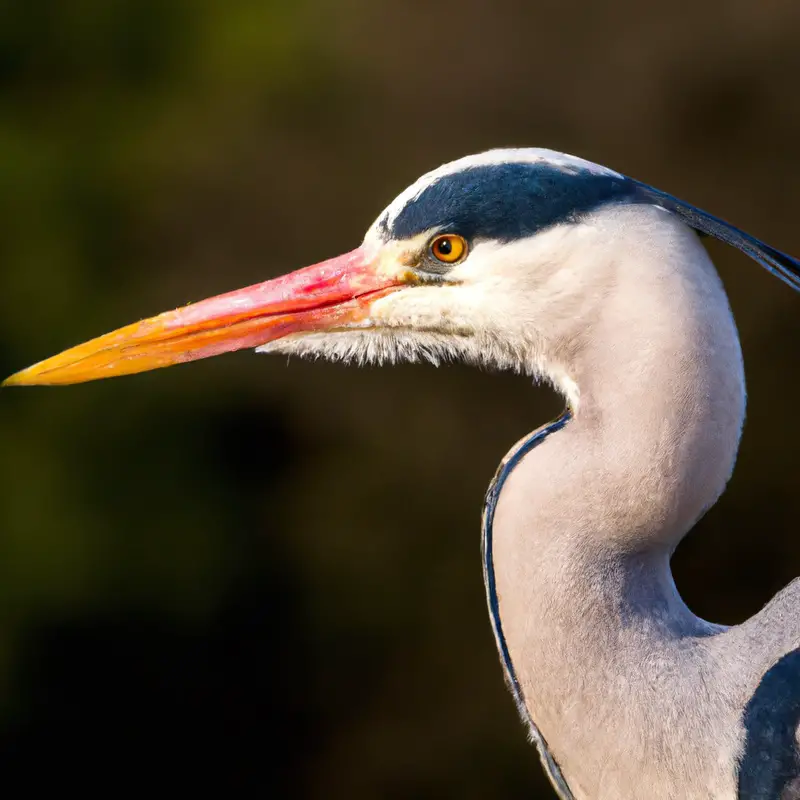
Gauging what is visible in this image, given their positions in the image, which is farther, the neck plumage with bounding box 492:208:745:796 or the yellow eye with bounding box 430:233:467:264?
the yellow eye with bounding box 430:233:467:264

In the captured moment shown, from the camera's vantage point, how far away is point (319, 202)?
2.81m

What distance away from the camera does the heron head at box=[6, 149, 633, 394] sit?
904 mm

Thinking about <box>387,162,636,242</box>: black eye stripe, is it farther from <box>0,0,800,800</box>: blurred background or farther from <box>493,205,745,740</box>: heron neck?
<box>0,0,800,800</box>: blurred background

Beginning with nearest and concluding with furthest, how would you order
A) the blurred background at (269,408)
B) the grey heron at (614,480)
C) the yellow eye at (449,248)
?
1. the grey heron at (614,480)
2. the yellow eye at (449,248)
3. the blurred background at (269,408)

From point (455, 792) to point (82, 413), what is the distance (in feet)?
4.51

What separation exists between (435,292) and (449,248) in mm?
45

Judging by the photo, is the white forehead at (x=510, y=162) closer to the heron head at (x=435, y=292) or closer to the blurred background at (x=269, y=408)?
the heron head at (x=435, y=292)

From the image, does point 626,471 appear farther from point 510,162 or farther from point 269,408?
point 269,408

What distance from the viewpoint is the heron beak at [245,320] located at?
1.01 m

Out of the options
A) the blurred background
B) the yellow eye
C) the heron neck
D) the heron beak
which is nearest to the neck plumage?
the heron neck

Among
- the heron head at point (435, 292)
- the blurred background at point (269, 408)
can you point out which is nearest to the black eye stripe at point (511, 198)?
the heron head at point (435, 292)

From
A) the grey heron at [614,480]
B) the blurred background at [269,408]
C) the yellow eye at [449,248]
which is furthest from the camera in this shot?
the blurred background at [269,408]

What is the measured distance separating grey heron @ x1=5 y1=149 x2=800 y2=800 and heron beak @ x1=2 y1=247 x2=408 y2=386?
0.09 m

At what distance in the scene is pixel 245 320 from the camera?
3.43 feet
